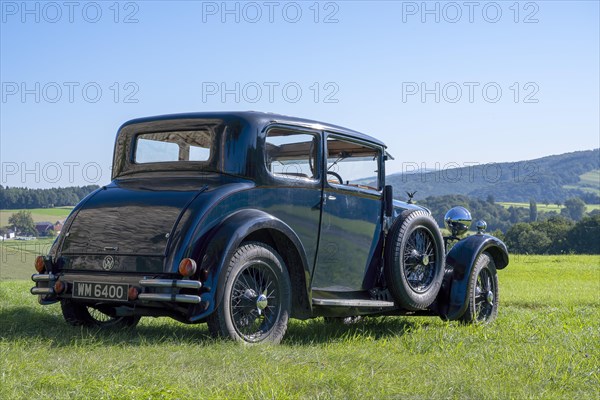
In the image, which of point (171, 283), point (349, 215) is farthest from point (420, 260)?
→ point (171, 283)

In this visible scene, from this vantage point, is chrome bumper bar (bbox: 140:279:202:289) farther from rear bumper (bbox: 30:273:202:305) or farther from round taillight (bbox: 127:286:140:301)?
round taillight (bbox: 127:286:140:301)

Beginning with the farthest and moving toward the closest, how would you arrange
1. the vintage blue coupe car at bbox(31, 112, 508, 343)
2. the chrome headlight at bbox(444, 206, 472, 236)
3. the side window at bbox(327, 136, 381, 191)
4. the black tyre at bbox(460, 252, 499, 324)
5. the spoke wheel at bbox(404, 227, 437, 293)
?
the chrome headlight at bbox(444, 206, 472, 236), the black tyre at bbox(460, 252, 499, 324), the spoke wheel at bbox(404, 227, 437, 293), the side window at bbox(327, 136, 381, 191), the vintage blue coupe car at bbox(31, 112, 508, 343)

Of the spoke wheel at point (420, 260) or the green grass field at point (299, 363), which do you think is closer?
the green grass field at point (299, 363)

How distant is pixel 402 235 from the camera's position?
23.6 ft

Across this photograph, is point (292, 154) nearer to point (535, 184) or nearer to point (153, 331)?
point (153, 331)

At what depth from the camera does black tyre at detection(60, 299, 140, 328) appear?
21.2ft

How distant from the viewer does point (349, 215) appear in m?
6.87

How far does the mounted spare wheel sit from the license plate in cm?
283

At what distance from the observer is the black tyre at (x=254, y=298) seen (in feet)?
17.9

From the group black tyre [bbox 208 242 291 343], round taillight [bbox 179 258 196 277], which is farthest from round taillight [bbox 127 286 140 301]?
black tyre [bbox 208 242 291 343]

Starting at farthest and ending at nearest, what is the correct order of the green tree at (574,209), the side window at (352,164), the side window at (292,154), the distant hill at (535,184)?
the distant hill at (535,184) < the green tree at (574,209) < the side window at (352,164) < the side window at (292,154)

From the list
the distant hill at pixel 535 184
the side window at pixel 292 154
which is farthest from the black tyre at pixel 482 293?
the distant hill at pixel 535 184

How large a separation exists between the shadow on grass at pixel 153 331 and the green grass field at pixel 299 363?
0.06 feet

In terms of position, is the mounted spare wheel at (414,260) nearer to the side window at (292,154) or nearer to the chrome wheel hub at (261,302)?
the side window at (292,154)
